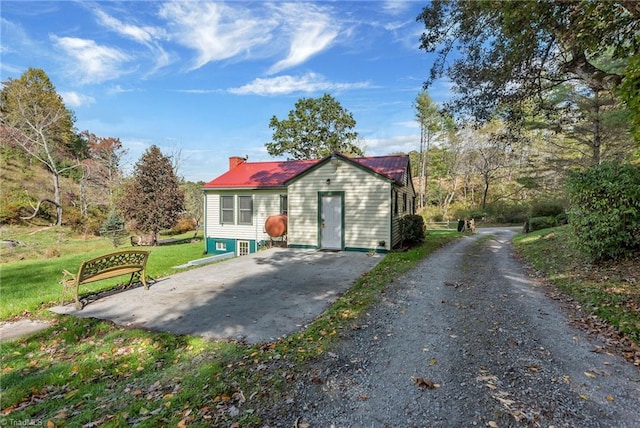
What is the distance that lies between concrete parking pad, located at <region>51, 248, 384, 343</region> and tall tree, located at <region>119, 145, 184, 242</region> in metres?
11.0

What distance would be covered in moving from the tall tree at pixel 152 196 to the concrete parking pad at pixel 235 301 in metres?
11.0

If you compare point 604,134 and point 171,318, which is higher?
point 604,134

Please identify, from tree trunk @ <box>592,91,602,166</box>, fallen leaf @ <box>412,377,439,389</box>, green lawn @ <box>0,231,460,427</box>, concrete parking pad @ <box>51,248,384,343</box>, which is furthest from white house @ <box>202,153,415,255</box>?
tree trunk @ <box>592,91,602,166</box>

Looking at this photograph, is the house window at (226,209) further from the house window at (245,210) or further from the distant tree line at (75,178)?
the distant tree line at (75,178)

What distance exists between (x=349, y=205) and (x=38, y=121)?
29541mm

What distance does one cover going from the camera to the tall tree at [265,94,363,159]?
100 ft

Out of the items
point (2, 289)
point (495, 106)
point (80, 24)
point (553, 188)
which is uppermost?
point (80, 24)

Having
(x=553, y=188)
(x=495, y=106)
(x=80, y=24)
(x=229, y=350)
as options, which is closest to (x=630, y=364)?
(x=229, y=350)

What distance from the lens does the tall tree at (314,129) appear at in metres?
30.6

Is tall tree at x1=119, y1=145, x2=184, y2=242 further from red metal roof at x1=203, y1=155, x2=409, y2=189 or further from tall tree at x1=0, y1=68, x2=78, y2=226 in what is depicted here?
tall tree at x1=0, y1=68, x2=78, y2=226

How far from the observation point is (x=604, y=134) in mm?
17250

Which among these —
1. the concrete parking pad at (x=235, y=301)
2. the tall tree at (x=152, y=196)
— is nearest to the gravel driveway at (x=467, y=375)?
A: the concrete parking pad at (x=235, y=301)

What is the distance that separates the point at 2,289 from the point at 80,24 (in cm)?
720

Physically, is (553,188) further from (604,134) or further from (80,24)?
(80,24)
